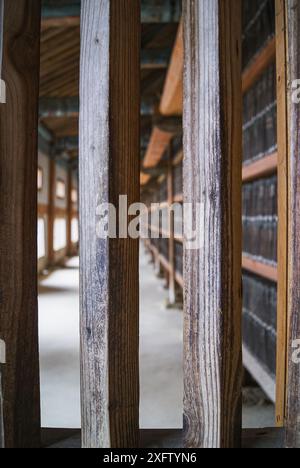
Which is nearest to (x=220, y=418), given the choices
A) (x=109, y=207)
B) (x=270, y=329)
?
(x=109, y=207)

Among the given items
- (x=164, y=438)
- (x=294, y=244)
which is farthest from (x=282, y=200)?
(x=164, y=438)

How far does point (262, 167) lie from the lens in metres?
2.59

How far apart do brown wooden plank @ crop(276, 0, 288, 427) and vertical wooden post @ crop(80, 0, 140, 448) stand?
29 cm

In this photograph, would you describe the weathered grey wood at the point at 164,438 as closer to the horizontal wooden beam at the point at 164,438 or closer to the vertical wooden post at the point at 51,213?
the horizontal wooden beam at the point at 164,438

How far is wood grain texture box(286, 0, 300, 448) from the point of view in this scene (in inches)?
27.6

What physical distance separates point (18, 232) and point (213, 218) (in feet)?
1.12

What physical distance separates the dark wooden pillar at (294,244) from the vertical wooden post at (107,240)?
269mm

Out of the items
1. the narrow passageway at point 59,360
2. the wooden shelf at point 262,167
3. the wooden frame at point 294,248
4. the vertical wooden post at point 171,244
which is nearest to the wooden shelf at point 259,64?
the wooden shelf at point 262,167

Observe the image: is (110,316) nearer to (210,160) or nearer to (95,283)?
(95,283)

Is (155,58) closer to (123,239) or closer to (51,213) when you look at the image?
(123,239)

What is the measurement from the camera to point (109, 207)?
71 centimetres

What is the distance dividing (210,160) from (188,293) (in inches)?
9.2

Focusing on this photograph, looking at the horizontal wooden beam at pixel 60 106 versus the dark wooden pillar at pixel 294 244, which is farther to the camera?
the horizontal wooden beam at pixel 60 106

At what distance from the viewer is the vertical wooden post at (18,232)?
0.72 meters
